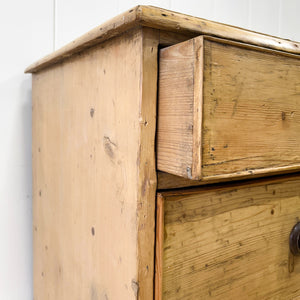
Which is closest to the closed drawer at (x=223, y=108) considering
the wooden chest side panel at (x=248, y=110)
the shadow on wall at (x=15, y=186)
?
the wooden chest side panel at (x=248, y=110)

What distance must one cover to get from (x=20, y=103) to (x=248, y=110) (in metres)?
0.62

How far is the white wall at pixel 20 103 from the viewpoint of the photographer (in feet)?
2.65

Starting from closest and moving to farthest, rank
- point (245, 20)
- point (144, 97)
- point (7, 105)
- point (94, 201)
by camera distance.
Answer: point (144, 97), point (94, 201), point (7, 105), point (245, 20)

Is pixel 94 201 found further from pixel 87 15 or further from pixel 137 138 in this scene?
pixel 87 15

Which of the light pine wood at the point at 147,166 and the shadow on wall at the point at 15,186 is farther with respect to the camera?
the shadow on wall at the point at 15,186

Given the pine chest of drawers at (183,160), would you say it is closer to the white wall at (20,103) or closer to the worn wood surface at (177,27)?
the worn wood surface at (177,27)

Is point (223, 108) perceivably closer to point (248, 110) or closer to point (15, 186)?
point (248, 110)

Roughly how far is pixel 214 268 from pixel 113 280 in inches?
5.6

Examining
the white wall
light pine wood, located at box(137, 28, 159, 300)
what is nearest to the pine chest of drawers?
light pine wood, located at box(137, 28, 159, 300)

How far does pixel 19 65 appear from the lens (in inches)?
32.3

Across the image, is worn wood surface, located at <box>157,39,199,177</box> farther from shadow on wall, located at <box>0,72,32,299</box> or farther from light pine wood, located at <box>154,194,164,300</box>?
shadow on wall, located at <box>0,72,32,299</box>

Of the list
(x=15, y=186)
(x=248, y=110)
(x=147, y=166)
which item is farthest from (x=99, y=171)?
(x=15, y=186)

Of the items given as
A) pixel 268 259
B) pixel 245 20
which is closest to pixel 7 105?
pixel 268 259

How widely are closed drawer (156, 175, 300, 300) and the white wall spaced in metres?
0.55
